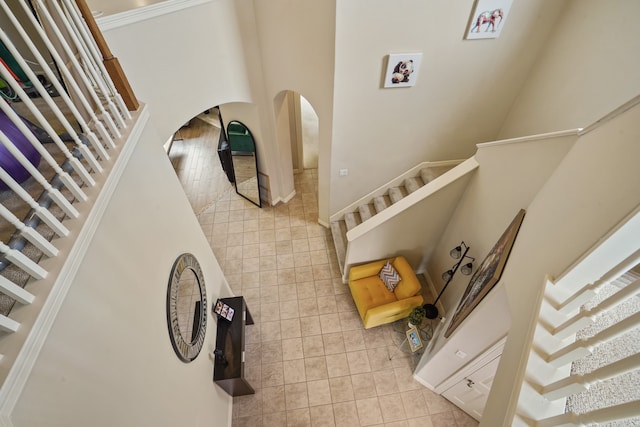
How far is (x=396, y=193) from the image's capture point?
5344mm

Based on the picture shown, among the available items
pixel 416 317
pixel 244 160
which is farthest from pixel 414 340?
pixel 244 160

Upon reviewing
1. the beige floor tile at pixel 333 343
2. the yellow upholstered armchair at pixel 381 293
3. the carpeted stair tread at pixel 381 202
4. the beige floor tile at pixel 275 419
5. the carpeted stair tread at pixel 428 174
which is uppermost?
the carpeted stair tread at pixel 428 174

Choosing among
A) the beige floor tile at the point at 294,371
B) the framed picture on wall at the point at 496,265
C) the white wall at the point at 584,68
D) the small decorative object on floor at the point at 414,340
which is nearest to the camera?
the framed picture on wall at the point at 496,265

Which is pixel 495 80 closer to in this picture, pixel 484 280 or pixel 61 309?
pixel 484 280

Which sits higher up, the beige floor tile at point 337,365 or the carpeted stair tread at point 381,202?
the carpeted stair tread at point 381,202

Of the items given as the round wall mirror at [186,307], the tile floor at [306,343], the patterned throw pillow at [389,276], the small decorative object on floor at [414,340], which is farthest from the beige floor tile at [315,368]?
the round wall mirror at [186,307]

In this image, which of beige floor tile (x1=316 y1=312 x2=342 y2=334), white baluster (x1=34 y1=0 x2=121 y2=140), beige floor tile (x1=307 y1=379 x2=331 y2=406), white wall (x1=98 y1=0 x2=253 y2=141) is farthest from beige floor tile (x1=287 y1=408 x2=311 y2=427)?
white wall (x1=98 y1=0 x2=253 y2=141)

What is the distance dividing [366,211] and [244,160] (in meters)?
2.67

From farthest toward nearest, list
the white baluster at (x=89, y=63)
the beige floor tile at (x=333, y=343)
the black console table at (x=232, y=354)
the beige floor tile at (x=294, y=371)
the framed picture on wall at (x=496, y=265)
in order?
the beige floor tile at (x=333, y=343) → the beige floor tile at (x=294, y=371) → the black console table at (x=232, y=354) → the framed picture on wall at (x=496, y=265) → the white baluster at (x=89, y=63)

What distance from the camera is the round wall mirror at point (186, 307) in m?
2.53

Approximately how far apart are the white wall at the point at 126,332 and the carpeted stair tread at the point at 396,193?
3532mm

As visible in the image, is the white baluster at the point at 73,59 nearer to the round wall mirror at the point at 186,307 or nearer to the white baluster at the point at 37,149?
the white baluster at the point at 37,149

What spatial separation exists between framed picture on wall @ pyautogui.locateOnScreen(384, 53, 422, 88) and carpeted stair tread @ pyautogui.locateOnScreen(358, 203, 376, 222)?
2.18 m

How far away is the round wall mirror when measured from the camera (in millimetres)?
2527
